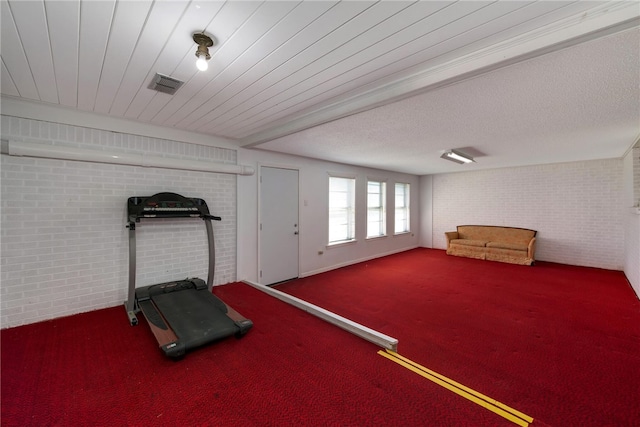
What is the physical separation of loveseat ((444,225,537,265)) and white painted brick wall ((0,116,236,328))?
662 centimetres

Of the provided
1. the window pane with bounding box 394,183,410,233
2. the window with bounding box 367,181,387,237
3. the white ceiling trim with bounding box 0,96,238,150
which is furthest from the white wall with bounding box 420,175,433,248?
the white ceiling trim with bounding box 0,96,238,150

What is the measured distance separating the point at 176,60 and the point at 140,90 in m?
0.79

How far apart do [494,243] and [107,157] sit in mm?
8102

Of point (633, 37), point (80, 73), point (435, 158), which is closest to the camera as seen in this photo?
point (633, 37)

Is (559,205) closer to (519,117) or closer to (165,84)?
(519,117)

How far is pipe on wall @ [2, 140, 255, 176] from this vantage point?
261cm

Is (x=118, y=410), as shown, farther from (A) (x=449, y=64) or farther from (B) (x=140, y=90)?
(A) (x=449, y=64)

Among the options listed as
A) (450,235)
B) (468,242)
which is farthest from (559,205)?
(450,235)

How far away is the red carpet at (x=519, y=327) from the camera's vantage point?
1.93 metres

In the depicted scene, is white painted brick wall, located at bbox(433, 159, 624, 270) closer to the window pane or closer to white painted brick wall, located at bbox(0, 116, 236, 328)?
the window pane

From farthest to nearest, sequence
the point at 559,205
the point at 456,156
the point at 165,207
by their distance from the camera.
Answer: the point at 559,205, the point at 456,156, the point at 165,207

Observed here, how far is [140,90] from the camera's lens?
2408 mm

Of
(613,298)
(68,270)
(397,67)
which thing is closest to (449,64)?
(397,67)

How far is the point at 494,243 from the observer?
270 inches
